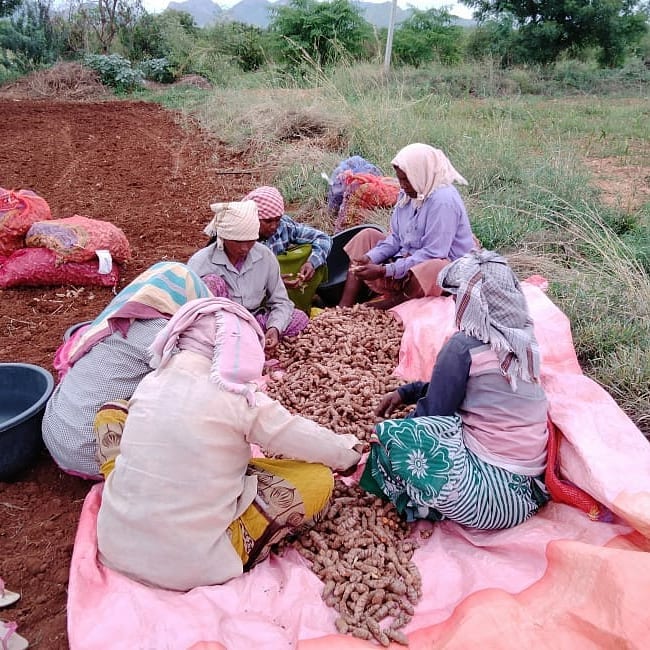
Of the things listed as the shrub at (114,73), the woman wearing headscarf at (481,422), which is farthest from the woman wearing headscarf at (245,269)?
the shrub at (114,73)

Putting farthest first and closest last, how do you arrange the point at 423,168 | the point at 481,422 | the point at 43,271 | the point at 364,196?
the point at 364,196 < the point at 43,271 < the point at 423,168 < the point at 481,422

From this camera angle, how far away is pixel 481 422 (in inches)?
83.8

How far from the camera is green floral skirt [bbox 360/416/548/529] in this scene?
2062 millimetres

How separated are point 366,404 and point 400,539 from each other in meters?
0.80

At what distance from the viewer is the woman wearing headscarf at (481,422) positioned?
2.02 metres

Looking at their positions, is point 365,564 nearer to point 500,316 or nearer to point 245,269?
point 500,316

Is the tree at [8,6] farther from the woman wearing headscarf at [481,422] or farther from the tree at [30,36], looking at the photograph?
the woman wearing headscarf at [481,422]

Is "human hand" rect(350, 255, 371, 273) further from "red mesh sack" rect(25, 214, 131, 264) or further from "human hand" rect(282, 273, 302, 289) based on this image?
"red mesh sack" rect(25, 214, 131, 264)

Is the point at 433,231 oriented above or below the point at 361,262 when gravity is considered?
above

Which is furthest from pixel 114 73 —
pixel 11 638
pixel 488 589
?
pixel 488 589

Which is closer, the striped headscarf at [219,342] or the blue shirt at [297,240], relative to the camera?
the striped headscarf at [219,342]

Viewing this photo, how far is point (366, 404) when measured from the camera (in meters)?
2.90

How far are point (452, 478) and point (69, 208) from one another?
17.9ft

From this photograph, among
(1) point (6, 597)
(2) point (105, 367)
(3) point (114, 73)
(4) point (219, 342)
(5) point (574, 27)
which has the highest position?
(5) point (574, 27)
